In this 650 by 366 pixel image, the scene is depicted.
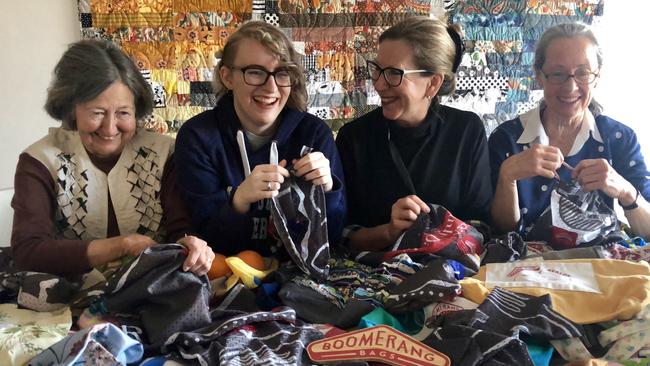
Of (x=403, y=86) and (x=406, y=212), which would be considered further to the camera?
(x=403, y=86)

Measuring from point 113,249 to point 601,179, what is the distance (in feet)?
3.81

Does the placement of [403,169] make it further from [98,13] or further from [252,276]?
[98,13]

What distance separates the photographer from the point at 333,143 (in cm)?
147

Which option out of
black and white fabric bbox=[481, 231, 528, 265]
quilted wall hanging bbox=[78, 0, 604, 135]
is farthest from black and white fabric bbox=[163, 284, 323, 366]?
quilted wall hanging bbox=[78, 0, 604, 135]

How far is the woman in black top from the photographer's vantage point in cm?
147

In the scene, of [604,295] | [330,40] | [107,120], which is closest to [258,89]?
[107,120]

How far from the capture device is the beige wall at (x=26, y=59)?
6.93 feet

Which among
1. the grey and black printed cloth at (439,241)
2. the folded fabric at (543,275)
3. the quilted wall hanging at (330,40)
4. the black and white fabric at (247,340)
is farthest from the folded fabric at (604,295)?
the quilted wall hanging at (330,40)

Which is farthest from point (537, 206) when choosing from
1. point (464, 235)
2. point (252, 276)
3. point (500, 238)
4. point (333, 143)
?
point (252, 276)

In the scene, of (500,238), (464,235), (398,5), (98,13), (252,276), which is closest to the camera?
(252,276)

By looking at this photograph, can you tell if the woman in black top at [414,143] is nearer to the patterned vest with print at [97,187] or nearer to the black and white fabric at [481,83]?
the patterned vest with print at [97,187]

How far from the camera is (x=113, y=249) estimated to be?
123 cm

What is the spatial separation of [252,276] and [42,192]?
57 cm

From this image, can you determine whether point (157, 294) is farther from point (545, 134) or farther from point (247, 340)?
point (545, 134)
